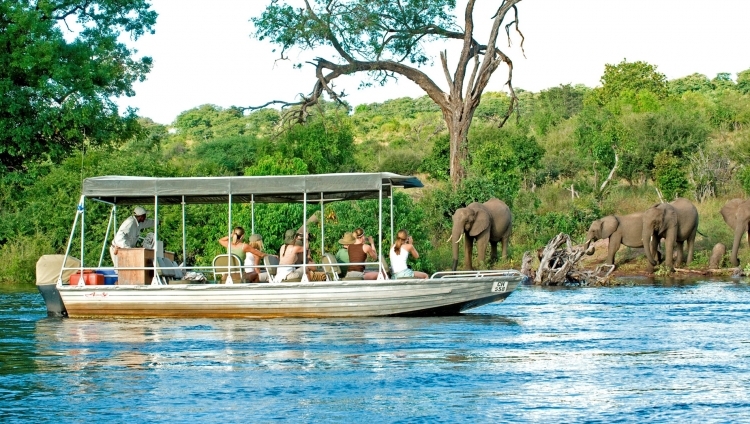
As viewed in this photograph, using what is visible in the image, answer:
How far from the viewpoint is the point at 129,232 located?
758 inches

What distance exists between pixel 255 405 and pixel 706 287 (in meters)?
16.3

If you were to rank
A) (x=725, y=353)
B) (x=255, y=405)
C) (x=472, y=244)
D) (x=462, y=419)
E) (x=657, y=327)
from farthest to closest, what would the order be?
(x=472, y=244) → (x=657, y=327) → (x=725, y=353) → (x=255, y=405) → (x=462, y=419)

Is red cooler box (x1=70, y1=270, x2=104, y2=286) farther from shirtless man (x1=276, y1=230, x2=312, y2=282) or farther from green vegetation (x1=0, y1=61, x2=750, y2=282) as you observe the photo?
green vegetation (x1=0, y1=61, x2=750, y2=282)

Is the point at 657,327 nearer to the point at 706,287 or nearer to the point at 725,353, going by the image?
the point at 725,353

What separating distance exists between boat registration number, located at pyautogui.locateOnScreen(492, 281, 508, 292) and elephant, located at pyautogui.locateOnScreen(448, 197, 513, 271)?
1127 cm

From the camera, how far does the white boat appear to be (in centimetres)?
1823

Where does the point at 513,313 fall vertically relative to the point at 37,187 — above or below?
below

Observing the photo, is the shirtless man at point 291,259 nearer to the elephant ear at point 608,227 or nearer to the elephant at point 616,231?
the elephant at point 616,231

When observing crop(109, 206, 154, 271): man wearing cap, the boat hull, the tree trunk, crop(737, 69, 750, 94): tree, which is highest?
crop(737, 69, 750, 94): tree

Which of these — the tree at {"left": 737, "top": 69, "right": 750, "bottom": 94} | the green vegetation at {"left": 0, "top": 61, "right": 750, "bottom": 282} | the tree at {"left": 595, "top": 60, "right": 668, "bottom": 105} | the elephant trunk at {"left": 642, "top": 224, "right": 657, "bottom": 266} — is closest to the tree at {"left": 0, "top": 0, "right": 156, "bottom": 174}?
the green vegetation at {"left": 0, "top": 61, "right": 750, "bottom": 282}

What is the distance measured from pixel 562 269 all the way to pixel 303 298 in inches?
403

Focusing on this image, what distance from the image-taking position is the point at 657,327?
1792 cm

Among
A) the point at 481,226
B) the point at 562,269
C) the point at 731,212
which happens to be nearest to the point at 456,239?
the point at 481,226

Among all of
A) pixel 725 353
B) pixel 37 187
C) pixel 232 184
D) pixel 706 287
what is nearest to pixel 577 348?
pixel 725 353
